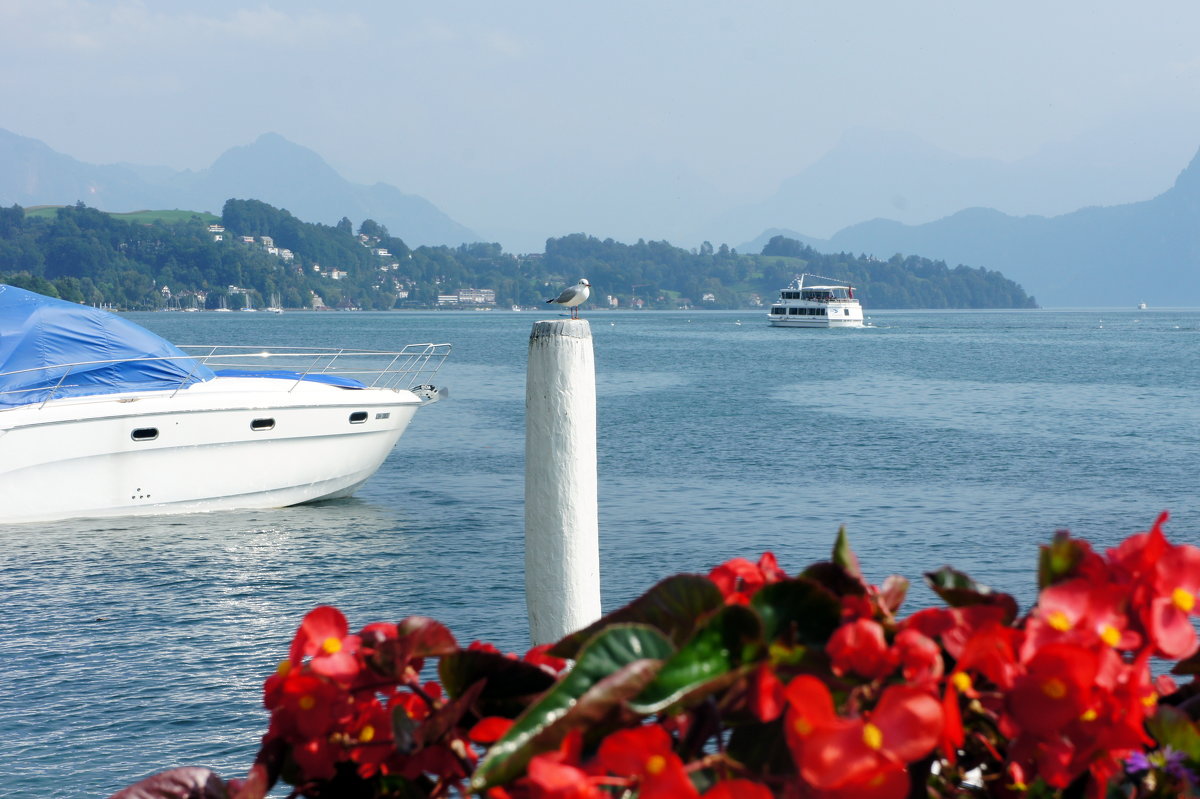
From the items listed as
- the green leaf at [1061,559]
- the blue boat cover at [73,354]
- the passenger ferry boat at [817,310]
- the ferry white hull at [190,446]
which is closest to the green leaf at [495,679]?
the green leaf at [1061,559]

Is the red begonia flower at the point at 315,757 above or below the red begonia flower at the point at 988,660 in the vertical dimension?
below

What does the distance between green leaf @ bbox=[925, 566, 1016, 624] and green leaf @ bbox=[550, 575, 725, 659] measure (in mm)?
268

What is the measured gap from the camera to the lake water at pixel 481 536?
34.9ft

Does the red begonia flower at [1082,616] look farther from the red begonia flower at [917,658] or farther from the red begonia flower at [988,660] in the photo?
the red begonia flower at [917,658]

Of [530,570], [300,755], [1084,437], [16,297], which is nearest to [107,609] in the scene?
[16,297]

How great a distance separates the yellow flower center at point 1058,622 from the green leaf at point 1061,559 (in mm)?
97

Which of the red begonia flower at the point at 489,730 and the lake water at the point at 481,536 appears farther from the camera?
the lake water at the point at 481,536

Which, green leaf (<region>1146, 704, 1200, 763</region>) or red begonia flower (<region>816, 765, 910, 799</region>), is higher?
red begonia flower (<region>816, 765, 910, 799</region>)

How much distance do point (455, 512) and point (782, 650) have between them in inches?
755

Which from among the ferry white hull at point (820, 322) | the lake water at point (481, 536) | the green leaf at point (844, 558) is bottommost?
the lake water at point (481, 536)

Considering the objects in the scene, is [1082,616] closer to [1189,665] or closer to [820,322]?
[1189,665]

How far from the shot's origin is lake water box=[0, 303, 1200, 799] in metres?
10.6

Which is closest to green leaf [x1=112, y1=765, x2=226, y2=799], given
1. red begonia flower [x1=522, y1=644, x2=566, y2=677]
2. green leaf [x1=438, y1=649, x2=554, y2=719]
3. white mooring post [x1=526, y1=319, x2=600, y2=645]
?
green leaf [x1=438, y1=649, x2=554, y2=719]

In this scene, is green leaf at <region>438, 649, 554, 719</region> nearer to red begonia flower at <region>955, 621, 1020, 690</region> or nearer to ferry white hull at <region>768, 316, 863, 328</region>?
red begonia flower at <region>955, 621, 1020, 690</region>
